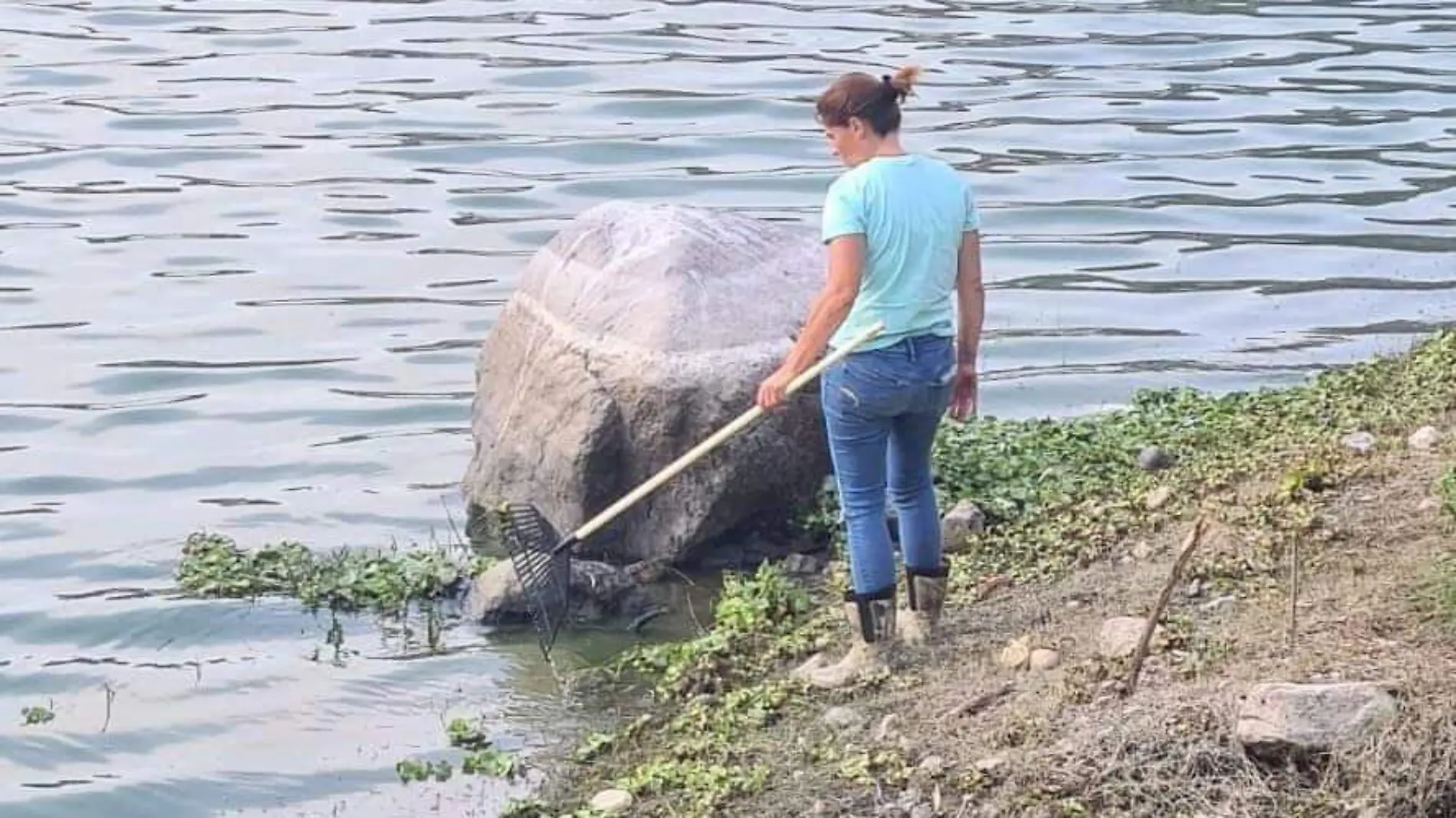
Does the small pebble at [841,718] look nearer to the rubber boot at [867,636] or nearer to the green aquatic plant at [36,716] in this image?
the rubber boot at [867,636]

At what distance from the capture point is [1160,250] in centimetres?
1634

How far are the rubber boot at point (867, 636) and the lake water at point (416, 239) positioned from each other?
1.18 meters

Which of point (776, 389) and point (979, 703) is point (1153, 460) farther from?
point (979, 703)

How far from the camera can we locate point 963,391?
8.64 metres

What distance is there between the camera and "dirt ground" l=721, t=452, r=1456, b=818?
21.9 ft

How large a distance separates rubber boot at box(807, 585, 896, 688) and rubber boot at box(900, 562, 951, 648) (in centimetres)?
9

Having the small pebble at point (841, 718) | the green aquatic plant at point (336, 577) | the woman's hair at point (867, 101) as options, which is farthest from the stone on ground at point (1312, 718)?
the green aquatic plant at point (336, 577)

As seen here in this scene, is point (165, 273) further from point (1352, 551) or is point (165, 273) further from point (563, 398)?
point (1352, 551)

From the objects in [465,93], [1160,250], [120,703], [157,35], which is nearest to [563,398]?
[120,703]

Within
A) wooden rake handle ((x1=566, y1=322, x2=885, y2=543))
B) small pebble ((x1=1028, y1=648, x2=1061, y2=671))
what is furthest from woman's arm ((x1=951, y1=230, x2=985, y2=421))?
small pebble ((x1=1028, y1=648, x2=1061, y2=671))

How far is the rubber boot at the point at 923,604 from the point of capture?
340 inches

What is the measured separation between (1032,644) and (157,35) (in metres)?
15.8

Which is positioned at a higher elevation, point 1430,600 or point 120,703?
point 1430,600

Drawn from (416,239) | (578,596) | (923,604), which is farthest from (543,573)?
(416,239)
